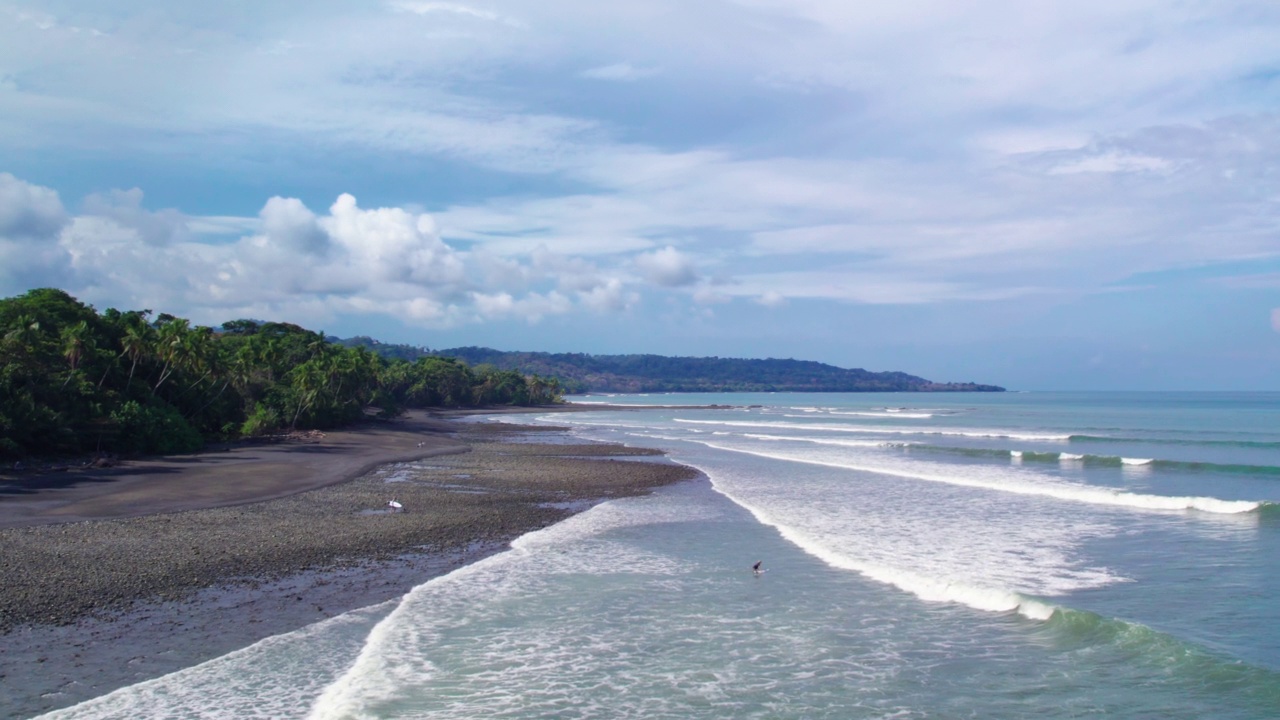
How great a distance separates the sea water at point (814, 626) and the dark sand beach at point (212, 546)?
71 cm

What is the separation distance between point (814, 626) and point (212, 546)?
1059cm

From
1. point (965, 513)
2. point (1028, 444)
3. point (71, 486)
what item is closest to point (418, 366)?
point (1028, 444)

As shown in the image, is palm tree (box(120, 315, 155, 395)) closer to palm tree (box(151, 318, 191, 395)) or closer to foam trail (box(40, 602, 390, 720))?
palm tree (box(151, 318, 191, 395))

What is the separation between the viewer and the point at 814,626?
10781 mm

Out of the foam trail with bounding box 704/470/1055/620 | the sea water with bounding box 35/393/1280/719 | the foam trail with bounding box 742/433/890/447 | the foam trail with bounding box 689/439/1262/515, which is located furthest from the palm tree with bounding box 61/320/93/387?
the foam trail with bounding box 742/433/890/447

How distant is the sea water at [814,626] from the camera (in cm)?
823

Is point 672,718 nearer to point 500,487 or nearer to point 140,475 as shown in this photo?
point 500,487

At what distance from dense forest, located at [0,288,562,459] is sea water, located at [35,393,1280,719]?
18885mm

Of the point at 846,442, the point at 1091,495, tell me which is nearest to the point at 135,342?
the point at 1091,495

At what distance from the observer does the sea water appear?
27.0 feet

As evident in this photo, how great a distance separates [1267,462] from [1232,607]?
27.6 m

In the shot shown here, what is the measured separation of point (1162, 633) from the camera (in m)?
10.1

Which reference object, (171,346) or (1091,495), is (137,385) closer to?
(171,346)

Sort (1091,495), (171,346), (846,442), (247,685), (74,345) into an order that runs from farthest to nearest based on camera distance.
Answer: (846,442)
(171,346)
(74,345)
(1091,495)
(247,685)
